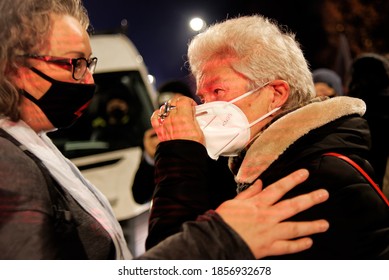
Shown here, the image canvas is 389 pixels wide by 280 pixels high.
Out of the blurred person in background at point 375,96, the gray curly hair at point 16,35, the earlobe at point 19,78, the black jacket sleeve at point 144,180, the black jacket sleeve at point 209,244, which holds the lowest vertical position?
the black jacket sleeve at point 144,180

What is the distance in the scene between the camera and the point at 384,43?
9812 mm

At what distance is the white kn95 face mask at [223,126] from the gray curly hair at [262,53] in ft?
0.27

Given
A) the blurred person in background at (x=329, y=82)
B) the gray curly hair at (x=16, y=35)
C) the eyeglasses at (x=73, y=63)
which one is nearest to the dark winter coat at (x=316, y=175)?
the eyeglasses at (x=73, y=63)

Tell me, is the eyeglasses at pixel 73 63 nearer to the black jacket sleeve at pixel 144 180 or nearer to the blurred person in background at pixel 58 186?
the blurred person in background at pixel 58 186

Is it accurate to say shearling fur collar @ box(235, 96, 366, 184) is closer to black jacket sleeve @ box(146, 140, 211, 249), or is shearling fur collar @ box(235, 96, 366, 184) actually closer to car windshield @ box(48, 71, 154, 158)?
black jacket sleeve @ box(146, 140, 211, 249)

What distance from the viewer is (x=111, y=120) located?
13.1 ft

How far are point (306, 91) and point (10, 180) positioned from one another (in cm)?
108

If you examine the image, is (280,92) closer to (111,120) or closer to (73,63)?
(73,63)

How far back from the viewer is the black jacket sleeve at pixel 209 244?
116cm

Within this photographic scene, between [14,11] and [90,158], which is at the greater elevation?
[14,11]

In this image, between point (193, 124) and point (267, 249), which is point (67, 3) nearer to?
point (193, 124)

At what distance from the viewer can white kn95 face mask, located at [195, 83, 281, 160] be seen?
64.7 inches

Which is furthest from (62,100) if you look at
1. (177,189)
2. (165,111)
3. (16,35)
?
(177,189)
